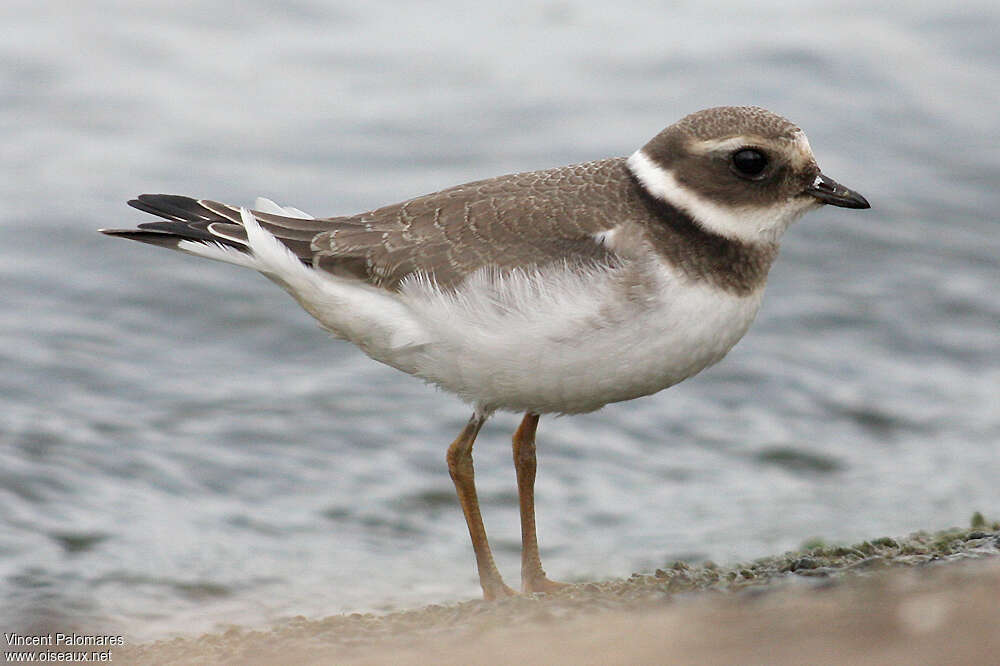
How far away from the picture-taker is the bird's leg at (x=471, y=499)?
7629mm

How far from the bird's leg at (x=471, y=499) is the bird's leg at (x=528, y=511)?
6.3 inches

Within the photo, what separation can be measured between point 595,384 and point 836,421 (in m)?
5.12

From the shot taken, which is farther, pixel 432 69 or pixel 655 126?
pixel 432 69

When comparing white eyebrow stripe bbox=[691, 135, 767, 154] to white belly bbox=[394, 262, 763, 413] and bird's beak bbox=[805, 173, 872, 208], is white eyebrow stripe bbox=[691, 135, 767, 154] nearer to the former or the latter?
bird's beak bbox=[805, 173, 872, 208]

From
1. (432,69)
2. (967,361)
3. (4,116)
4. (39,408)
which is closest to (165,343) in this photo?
(39,408)

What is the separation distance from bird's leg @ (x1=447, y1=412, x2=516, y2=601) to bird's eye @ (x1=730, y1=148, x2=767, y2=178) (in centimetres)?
207

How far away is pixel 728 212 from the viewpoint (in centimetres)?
695

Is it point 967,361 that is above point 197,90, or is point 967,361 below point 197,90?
below

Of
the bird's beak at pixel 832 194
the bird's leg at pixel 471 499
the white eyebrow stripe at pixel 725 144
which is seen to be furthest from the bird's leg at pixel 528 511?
the bird's beak at pixel 832 194

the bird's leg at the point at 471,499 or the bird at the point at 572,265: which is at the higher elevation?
the bird at the point at 572,265

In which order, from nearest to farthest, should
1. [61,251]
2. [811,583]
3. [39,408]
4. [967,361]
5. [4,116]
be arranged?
[811,583] → [39,408] → [967,361] → [61,251] → [4,116]

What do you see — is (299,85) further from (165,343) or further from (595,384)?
(595,384)

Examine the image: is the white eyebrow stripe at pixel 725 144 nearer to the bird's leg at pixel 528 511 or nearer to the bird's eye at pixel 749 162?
the bird's eye at pixel 749 162

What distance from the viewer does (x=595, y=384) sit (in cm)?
680
